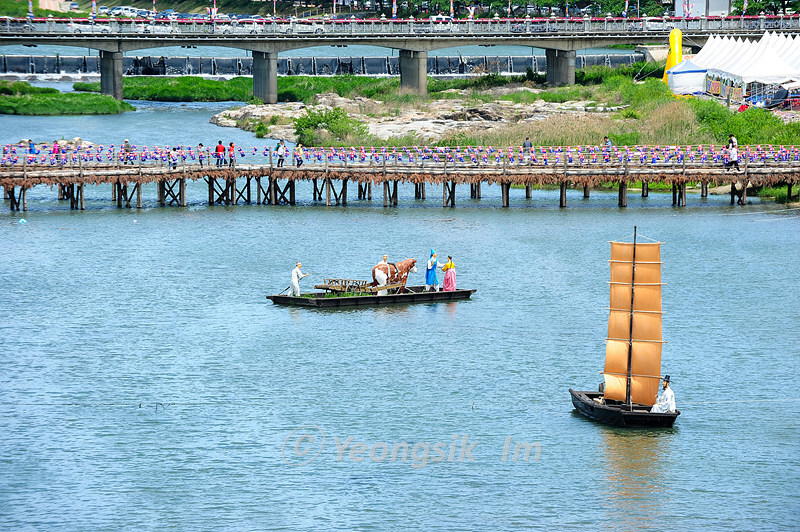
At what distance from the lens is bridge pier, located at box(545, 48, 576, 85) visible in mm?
137250

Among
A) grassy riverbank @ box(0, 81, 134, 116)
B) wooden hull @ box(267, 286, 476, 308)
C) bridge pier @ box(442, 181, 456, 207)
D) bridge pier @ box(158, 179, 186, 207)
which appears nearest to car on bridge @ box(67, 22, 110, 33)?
grassy riverbank @ box(0, 81, 134, 116)

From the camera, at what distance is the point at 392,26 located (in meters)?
137

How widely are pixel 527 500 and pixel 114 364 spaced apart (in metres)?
18.7

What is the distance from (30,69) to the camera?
156 m

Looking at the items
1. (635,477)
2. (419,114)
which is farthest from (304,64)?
(635,477)

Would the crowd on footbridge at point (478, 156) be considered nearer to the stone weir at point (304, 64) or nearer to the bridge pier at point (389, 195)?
the bridge pier at point (389, 195)

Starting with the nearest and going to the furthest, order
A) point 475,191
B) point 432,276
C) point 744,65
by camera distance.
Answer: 1. point 432,276
2. point 475,191
3. point 744,65

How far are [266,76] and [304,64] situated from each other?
78.9ft

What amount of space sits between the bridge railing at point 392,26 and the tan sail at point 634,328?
98.9 m

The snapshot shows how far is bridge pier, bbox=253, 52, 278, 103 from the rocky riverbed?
2865 mm

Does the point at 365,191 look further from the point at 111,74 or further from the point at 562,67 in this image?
the point at 111,74

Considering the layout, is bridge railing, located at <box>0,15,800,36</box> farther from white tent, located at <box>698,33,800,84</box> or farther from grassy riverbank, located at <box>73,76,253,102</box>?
white tent, located at <box>698,33,800,84</box>

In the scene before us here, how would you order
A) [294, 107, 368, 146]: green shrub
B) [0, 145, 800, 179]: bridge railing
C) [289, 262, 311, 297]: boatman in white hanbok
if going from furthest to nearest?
[294, 107, 368, 146]: green shrub < [0, 145, 800, 179]: bridge railing < [289, 262, 311, 297]: boatman in white hanbok

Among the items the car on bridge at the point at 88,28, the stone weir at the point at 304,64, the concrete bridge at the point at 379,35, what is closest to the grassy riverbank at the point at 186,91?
the stone weir at the point at 304,64
